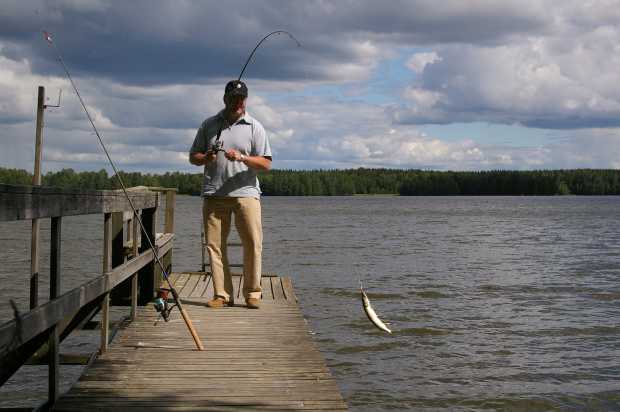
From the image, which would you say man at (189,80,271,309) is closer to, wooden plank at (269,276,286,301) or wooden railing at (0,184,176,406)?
wooden railing at (0,184,176,406)

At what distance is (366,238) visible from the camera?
1388 inches

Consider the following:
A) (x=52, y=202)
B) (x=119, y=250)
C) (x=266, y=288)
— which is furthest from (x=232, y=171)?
(x=119, y=250)

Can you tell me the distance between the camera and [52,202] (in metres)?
3.90

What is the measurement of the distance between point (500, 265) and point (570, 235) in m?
18.7

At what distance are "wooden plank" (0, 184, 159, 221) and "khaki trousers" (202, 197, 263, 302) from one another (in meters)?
0.92

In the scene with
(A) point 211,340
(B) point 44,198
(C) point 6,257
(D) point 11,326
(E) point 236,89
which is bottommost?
(C) point 6,257

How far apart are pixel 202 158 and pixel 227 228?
723 mm

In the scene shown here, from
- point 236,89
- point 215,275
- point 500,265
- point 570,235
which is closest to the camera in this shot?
point 236,89

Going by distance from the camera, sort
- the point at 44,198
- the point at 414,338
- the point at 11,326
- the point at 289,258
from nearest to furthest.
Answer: the point at 11,326 → the point at 44,198 → the point at 414,338 → the point at 289,258

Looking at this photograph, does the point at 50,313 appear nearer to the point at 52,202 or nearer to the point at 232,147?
the point at 52,202

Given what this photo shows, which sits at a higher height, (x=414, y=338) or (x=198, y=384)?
(x=198, y=384)

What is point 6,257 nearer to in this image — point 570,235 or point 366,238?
point 366,238

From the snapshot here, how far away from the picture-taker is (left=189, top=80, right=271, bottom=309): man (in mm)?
6508

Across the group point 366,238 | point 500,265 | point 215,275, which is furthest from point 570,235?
point 215,275
